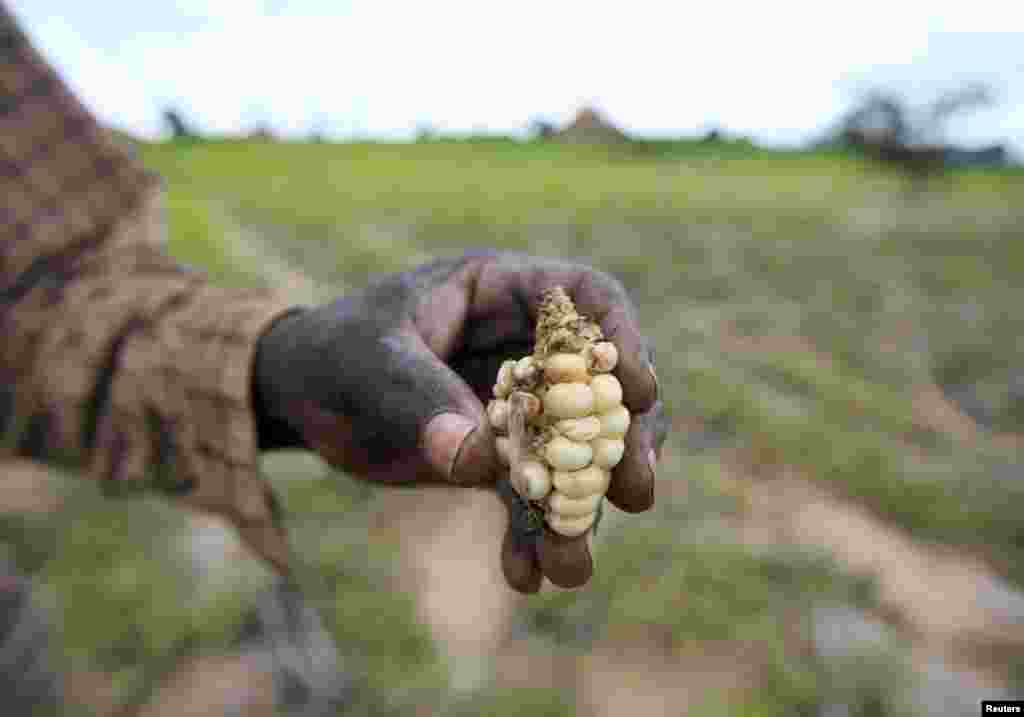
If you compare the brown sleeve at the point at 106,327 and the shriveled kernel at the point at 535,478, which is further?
the brown sleeve at the point at 106,327

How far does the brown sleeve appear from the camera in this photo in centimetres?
154

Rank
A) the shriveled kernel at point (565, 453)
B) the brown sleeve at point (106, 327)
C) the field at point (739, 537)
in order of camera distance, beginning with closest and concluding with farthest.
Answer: the shriveled kernel at point (565, 453) < the brown sleeve at point (106, 327) < the field at point (739, 537)

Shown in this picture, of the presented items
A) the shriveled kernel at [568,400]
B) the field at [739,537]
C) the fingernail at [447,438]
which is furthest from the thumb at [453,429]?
the field at [739,537]

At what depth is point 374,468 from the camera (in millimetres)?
1406

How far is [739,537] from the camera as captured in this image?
3111 millimetres

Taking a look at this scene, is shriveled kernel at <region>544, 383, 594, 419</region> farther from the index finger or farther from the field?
the field

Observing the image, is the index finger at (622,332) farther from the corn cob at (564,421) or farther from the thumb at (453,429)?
the thumb at (453,429)

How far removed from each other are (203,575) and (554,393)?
2.21m

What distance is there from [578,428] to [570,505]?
0.26 ft

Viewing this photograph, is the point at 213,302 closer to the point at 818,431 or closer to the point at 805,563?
the point at 805,563

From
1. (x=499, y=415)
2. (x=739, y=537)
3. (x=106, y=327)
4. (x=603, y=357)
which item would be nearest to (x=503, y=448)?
(x=499, y=415)

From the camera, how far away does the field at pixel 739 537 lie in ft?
7.91

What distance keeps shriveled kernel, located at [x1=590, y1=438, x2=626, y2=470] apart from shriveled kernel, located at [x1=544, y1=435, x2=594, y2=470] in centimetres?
2

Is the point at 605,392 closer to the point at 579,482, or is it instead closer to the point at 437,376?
the point at 579,482
